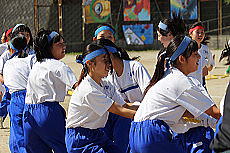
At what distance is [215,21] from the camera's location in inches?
1090

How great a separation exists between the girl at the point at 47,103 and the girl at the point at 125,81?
49 centimetres

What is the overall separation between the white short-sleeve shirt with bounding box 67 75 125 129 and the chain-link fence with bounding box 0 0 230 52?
72.9 feet

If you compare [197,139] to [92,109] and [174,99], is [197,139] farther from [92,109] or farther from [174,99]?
[92,109]

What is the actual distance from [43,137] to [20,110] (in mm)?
1146

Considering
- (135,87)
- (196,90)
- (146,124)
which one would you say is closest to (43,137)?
(135,87)

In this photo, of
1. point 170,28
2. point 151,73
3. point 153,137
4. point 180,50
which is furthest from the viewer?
point 151,73

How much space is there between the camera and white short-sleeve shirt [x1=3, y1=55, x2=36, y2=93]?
6730 millimetres

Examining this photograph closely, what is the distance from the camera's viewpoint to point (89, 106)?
4.67 m

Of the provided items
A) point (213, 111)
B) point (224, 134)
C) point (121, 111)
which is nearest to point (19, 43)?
point (121, 111)

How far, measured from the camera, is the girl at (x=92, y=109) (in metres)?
4.66

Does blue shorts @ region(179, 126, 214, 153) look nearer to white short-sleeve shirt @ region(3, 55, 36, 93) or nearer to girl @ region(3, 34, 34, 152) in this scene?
girl @ region(3, 34, 34, 152)

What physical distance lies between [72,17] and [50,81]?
22021 millimetres

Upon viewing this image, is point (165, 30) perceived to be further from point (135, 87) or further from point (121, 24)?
point (121, 24)

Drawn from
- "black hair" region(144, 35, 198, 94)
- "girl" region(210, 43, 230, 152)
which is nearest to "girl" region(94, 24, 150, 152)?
"black hair" region(144, 35, 198, 94)
